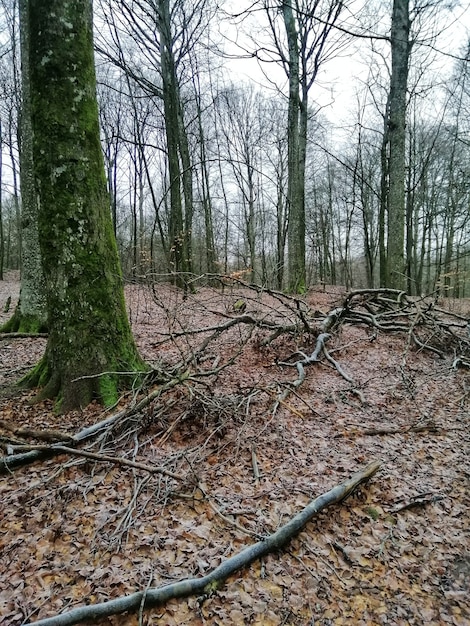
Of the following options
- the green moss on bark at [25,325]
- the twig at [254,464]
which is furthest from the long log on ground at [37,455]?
the green moss on bark at [25,325]

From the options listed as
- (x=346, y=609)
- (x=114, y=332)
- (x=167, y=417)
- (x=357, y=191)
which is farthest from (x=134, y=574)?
(x=357, y=191)

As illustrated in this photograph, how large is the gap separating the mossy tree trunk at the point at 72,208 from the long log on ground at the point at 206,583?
2023 mm

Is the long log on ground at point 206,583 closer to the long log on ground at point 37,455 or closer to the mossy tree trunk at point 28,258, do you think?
the long log on ground at point 37,455

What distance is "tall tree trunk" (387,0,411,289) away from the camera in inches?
300

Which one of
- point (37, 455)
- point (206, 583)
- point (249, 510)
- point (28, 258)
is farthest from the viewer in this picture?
point (28, 258)

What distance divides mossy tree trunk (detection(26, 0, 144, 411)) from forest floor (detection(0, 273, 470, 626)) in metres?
0.43

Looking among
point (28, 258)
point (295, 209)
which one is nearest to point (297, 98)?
point (295, 209)

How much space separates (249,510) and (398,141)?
8139 mm

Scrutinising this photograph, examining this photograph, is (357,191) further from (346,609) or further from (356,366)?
(346,609)

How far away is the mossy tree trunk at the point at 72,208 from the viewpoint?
11.2ft

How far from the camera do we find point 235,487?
2756 millimetres

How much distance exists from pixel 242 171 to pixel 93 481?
21.4 metres

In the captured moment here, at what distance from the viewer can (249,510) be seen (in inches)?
99.0

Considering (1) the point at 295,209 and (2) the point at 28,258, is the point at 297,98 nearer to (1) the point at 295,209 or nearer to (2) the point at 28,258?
(1) the point at 295,209
